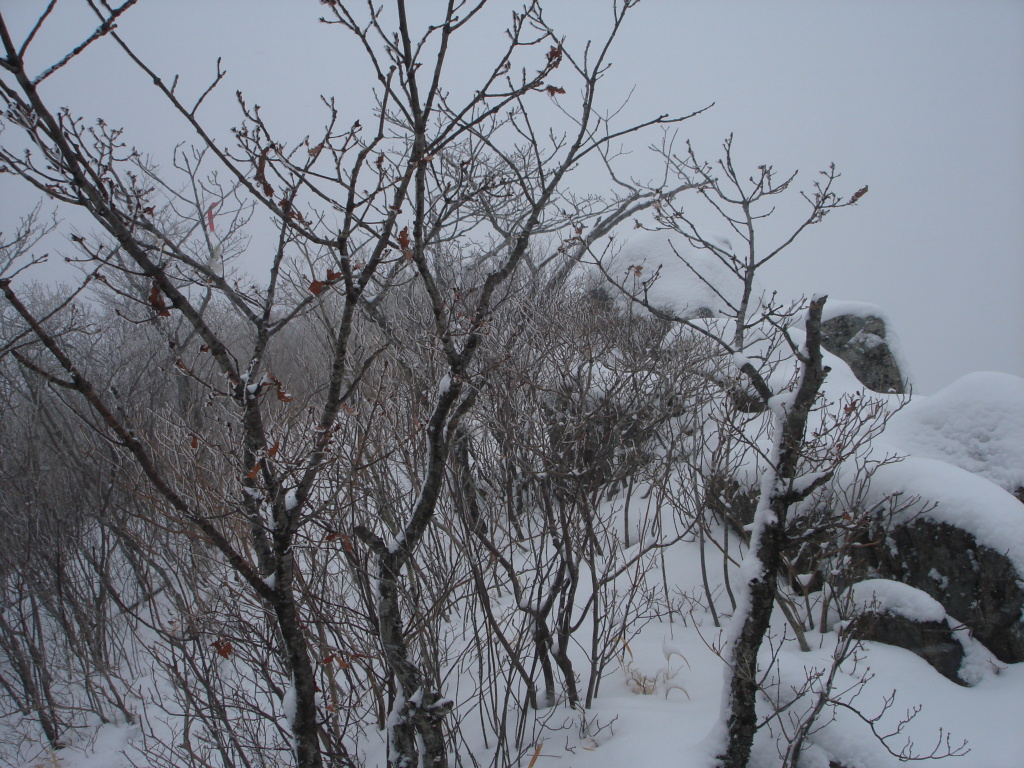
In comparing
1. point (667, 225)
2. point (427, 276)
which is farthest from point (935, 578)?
point (427, 276)

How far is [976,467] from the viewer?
17.9 feet

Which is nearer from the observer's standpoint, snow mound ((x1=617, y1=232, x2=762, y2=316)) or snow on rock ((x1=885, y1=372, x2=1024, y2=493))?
snow on rock ((x1=885, y1=372, x2=1024, y2=493))

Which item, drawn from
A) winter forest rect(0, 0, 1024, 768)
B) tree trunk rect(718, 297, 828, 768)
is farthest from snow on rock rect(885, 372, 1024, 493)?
tree trunk rect(718, 297, 828, 768)

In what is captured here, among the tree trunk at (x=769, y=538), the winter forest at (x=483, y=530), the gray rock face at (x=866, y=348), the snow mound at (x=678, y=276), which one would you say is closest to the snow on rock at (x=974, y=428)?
the winter forest at (x=483, y=530)

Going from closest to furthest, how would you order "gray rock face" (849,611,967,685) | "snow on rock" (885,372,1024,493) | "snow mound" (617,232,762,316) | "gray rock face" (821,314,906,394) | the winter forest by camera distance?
the winter forest < "gray rock face" (849,611,967,685) < "snow on rock" (885,372,1024,493) < "gray rock face" (821,314,906,394) < "snow mound" (617,232,762,316)

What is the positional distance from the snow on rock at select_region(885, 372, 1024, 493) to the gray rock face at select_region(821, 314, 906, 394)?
16.2 ft

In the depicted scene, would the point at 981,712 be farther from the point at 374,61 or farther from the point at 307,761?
the point at 374,61

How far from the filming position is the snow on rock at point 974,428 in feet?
17.4

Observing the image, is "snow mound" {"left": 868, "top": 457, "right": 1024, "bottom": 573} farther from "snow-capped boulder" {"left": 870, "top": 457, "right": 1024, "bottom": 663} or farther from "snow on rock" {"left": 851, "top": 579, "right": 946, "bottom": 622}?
"snow on rock" {"left": 851, "top": 579, "right": 946, "bottom": 622}

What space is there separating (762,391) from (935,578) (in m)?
2.94

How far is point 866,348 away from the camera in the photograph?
426 inches

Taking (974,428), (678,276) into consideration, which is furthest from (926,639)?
(678,276)

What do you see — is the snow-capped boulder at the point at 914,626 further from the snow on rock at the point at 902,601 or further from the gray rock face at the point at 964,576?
the gray rock face at the point at 964,576

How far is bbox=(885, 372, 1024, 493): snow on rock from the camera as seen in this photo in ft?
17.4
